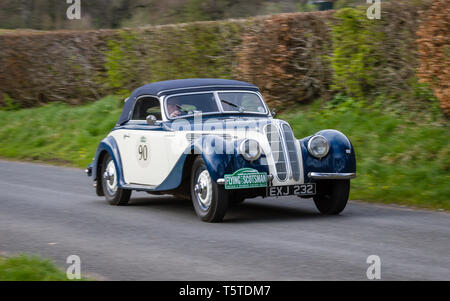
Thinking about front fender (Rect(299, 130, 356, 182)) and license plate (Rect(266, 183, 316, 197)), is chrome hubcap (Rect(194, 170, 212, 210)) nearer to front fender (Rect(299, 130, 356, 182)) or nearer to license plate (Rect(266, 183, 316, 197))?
license plate (Rect(266, 183, 316, 197))

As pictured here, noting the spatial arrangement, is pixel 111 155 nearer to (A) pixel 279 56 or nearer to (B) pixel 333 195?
(B) pixel 333 195

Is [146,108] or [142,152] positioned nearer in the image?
[142,152]

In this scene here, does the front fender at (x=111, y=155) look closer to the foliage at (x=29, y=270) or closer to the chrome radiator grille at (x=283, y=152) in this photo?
the chrome radiator grille at (x=283, y=152)

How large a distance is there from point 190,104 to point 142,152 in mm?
920

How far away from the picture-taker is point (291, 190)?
382 inches

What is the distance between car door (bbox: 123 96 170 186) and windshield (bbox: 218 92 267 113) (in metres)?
0.92

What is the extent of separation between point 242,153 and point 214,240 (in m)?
1.31

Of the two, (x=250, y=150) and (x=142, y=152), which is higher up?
(x=250, y=150)

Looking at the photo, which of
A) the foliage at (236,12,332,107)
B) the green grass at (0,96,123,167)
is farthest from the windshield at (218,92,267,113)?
the green grass at (0,96,123,167)

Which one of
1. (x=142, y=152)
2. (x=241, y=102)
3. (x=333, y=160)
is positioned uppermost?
(x=241, y=102)

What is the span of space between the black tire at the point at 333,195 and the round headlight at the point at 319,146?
0.44 metres

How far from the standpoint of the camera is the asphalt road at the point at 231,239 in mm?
7031

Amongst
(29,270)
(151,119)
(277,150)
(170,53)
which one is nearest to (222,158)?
(277,150)

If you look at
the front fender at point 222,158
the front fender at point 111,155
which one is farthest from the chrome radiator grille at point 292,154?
the front fender at point 111,155
